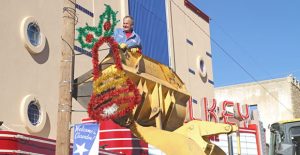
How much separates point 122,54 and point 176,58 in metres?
21.6

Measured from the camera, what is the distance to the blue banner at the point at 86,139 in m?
8.94

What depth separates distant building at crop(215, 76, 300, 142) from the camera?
51.7 meters

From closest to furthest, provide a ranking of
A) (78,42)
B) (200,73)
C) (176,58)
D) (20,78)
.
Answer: (20,78)
(78,42)
(176,58)
(200,73)

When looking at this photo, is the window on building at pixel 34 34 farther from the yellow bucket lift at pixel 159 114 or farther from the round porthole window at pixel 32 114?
the yellow bucket lift at pixel 159 114

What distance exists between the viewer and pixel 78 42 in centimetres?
2192

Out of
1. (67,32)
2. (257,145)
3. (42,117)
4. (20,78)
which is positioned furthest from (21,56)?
(257,145)

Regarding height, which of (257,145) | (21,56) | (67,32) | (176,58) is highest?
(176,58)

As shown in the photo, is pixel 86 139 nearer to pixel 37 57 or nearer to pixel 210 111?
pixel 37 57

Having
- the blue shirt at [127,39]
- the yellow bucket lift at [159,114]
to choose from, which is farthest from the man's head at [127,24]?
the yellow bucket lift at [159,114]

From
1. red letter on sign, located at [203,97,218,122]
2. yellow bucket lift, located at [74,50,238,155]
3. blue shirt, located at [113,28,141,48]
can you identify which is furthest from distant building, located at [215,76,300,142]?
blue shirt, located at [113,28,141,48]

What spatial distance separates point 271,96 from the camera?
5381 centimetres

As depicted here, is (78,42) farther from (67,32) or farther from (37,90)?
(67,32)

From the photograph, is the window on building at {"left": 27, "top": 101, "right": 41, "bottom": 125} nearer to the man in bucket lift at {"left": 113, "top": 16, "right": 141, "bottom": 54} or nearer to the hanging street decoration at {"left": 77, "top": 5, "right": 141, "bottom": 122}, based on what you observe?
the man in bucket lift at {"left": 113, "top": 16, "right": 141, "bottom": 54}

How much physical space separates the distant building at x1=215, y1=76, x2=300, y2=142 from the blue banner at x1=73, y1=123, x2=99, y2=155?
Answer: 43.7 m
